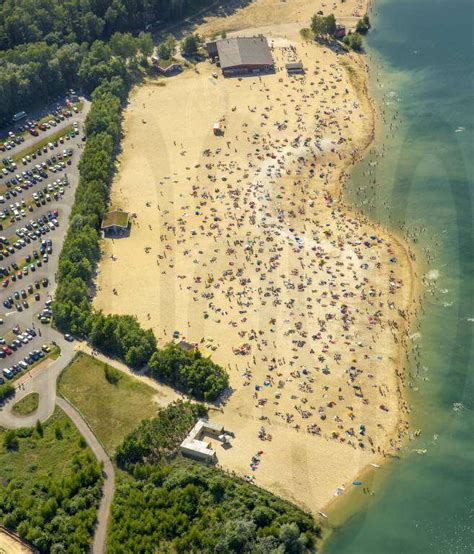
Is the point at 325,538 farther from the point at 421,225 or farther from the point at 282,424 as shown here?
the point at 421,225

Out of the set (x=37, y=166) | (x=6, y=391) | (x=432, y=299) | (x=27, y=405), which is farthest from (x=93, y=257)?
(x=432, y=299)

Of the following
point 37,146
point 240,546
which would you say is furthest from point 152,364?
point 37,146

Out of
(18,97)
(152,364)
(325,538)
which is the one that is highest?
(18,97)

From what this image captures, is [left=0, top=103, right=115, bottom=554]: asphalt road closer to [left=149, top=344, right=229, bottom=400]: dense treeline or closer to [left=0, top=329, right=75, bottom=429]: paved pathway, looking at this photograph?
[left=0, top=329, right=75, bottom=429]: paved pathway

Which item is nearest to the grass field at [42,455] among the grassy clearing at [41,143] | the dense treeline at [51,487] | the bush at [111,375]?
the dense treeline at [51,487]

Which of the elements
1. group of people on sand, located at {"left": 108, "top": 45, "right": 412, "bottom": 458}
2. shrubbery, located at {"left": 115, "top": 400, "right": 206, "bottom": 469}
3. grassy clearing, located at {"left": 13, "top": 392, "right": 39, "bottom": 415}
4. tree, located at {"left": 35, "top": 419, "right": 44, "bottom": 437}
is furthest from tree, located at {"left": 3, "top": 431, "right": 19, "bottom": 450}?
group of people on sand, located at {"left": 108, "top": 45, "right": 412, "bottom": 458}

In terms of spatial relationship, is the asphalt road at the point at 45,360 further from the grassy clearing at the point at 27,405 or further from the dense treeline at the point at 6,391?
the dense treeline at the point at 6,391

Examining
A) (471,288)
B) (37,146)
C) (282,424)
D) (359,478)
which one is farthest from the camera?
(37,146)
